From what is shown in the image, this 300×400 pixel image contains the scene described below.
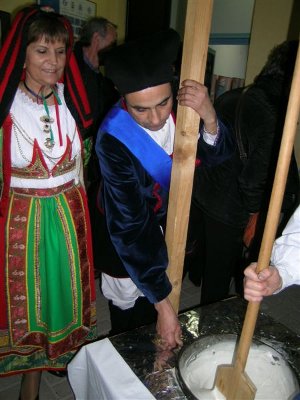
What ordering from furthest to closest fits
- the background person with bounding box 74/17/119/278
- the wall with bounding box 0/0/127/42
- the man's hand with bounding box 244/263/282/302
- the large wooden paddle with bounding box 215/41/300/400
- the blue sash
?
the wall with bounding box 0/0/127/42
the background person with bounding box 74/17/119/278
the blue sash
the man's hand with bounding box 244/263/282/302
the large wooden paddle with bounding box 215/41/300/400

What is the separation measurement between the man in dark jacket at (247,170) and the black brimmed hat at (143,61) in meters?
0.51

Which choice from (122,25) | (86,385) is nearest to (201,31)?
(86,385)

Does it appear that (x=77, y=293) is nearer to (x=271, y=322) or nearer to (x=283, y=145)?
(x=271, y=322)

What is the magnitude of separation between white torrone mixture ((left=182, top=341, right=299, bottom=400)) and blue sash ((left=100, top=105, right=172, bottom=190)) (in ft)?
1.73

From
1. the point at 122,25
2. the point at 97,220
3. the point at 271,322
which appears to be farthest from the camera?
the point at 122,25

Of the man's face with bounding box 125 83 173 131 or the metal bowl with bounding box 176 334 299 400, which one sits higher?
the man's face with bounding box 125 83 173 131

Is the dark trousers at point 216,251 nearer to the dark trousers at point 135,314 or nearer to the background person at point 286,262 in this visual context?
the dark trousers at point 135,314

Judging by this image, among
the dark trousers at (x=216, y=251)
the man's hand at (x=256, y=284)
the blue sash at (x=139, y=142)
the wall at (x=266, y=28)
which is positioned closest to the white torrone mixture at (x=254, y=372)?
the man's hand at (x=256, y=284)

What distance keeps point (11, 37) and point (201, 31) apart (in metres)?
0.73

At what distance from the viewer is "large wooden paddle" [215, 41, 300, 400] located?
56 cm

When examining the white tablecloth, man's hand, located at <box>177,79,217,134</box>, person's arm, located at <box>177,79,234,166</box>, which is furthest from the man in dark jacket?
the white tablecloth

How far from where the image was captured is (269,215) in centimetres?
62

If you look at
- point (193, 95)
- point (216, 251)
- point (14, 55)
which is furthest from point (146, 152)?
point (216, 251)

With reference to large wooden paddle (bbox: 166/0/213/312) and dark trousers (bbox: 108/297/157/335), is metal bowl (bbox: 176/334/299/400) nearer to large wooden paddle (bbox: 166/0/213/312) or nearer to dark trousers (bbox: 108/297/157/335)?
large wooden paddle (bbox: 166/0/213/312)
